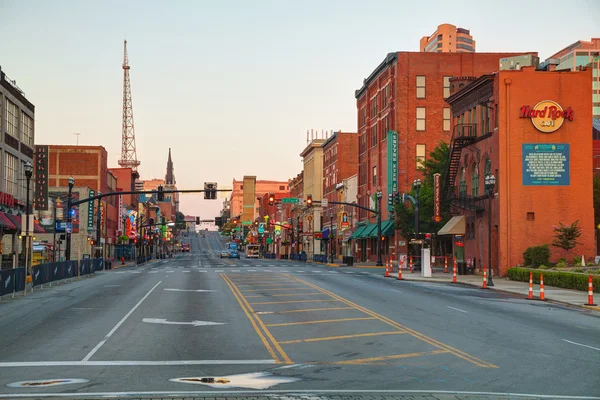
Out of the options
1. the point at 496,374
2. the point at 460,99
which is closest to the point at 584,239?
the point at 460,99

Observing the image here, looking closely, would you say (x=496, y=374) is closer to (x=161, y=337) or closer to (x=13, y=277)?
(x=161, y=337)

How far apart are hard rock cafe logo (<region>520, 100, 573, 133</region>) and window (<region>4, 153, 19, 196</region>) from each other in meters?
36.7

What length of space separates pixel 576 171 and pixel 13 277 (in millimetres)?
35554

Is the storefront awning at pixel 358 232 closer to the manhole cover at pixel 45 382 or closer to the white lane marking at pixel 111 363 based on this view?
the white lane marking at pixel 111 363

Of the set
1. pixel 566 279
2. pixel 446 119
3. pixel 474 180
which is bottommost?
pixel 566 279

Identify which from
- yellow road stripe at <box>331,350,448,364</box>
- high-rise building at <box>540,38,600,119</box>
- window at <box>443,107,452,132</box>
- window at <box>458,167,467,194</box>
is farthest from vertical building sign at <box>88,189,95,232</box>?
high-rise building at <box>540,38,600,119</box>

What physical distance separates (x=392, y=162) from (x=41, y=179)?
128 ft

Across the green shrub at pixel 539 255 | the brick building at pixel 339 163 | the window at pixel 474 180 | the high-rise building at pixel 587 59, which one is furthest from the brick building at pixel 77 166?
the high-rise building at pixel 587 59

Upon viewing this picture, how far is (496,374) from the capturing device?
1342 cm

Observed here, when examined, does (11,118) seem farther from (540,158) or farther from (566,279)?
(566,279)

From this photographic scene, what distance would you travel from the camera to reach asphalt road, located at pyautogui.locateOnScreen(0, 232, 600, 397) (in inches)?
496

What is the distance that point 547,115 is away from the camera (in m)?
49.7

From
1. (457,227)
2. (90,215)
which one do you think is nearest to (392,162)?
(457,227)

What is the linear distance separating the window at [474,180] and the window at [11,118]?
34.7m
